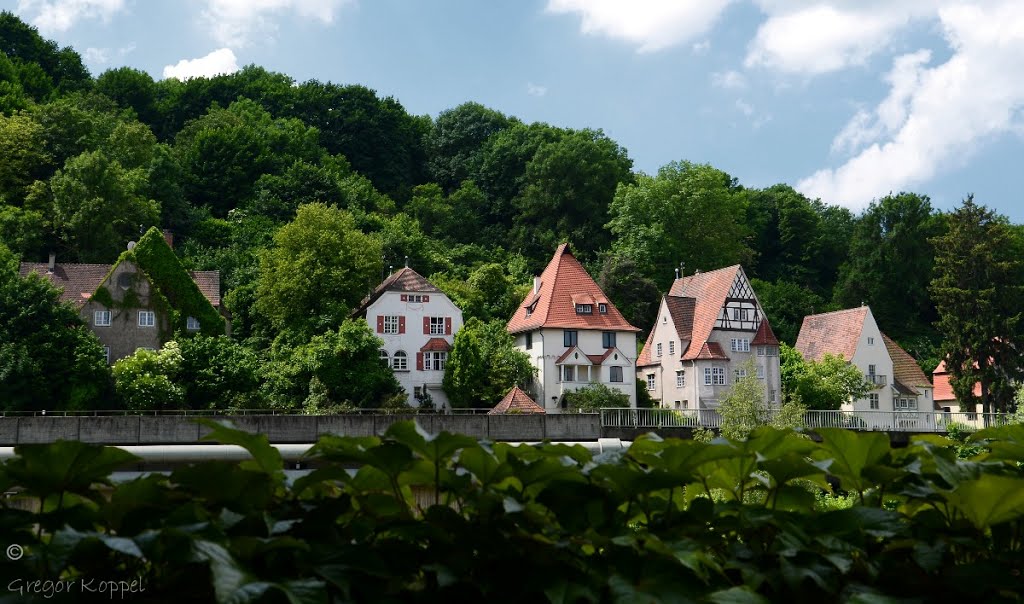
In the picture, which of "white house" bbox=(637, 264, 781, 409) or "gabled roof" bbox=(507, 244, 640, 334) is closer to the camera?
"gabled roof" bbox=(507, 244, 640, 334)

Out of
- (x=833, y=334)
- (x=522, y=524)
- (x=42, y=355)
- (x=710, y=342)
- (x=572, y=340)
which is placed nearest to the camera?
(x=522, y=524)

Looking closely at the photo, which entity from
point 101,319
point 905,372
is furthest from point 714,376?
point 101,319

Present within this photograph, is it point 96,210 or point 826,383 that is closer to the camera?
point 826,383

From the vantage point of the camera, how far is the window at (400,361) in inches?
2158

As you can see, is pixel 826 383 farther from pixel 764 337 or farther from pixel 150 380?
pixel 150 380

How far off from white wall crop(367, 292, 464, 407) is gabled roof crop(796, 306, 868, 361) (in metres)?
22.3

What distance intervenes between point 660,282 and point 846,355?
16988 mm

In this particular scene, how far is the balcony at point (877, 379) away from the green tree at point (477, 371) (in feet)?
70.2

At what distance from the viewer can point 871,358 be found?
61281 mm

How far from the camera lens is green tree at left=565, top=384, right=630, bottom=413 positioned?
51.5 metres

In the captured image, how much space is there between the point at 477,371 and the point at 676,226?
1175 inches

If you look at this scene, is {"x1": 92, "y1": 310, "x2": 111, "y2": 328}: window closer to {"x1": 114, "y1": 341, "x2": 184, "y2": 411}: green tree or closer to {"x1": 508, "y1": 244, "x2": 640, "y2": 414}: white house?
{"x1": 114, "y1": 341, "x2": 184, "y2": 411}: green tree

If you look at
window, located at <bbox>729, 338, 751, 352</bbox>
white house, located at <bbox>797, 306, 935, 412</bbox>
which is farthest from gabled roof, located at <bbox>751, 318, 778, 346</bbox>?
white house, located at <bbox>797, 306, 935, 412</bbox>

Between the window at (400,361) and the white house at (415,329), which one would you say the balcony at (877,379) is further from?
the window at (400,361)
